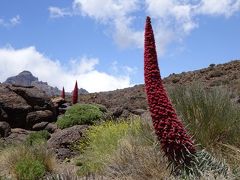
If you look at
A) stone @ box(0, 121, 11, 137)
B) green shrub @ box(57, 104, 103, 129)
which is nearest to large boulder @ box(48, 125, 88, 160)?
green shrub @ box(57, 104, 103, 129)

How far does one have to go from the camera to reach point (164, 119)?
600cm

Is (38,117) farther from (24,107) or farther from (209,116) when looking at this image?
(209,116)

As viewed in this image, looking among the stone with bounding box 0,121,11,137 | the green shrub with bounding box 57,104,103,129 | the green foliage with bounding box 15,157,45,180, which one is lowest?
the green foliage with bounding box 15,157,45,180

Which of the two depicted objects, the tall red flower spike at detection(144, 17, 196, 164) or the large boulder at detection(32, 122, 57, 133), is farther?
the large boulder at detection(32, 122, 57, 133)

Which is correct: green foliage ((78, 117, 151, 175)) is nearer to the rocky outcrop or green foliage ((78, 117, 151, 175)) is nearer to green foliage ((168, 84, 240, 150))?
green foliage ((168, 84, 240, 150))

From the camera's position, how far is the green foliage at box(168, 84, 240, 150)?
7.87m

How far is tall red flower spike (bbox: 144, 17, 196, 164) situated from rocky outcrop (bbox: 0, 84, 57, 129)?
65.3 ft

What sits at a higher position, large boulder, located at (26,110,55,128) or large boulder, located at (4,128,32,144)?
large boulder, located at (26,110,55,128)

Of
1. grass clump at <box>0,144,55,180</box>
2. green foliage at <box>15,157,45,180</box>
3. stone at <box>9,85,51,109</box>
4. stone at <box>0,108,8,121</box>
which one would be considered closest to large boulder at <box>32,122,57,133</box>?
stone at <box>0,108,8,121</box>

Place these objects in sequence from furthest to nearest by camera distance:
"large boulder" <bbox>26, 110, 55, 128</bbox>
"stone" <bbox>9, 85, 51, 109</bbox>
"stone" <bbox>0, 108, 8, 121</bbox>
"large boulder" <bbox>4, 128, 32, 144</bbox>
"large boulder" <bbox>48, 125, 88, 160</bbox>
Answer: "stone" <bbox>9, 85, 51, 109</bbox>
"large boulder" <bbox>26, 110, 55, 128</bbox>
"stone" <bbox>0, 108, 8, 121</bbox>
"large boulder" <bbox>4, 128, 32, 144</bbox>
"large boulder" <bbox>48, 125, 88, 160</bbox>

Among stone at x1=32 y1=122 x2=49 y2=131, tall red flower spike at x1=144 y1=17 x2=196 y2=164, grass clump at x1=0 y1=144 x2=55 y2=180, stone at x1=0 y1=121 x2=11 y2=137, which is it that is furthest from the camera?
stone at x1=32 y1=122 x2=49 y2=131

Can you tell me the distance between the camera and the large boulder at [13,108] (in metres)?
25.5

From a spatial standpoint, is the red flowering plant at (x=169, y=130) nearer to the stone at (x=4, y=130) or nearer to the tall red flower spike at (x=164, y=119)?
the tall red flower spike at (x=164, y=119)

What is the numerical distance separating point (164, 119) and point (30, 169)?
6.26 m
